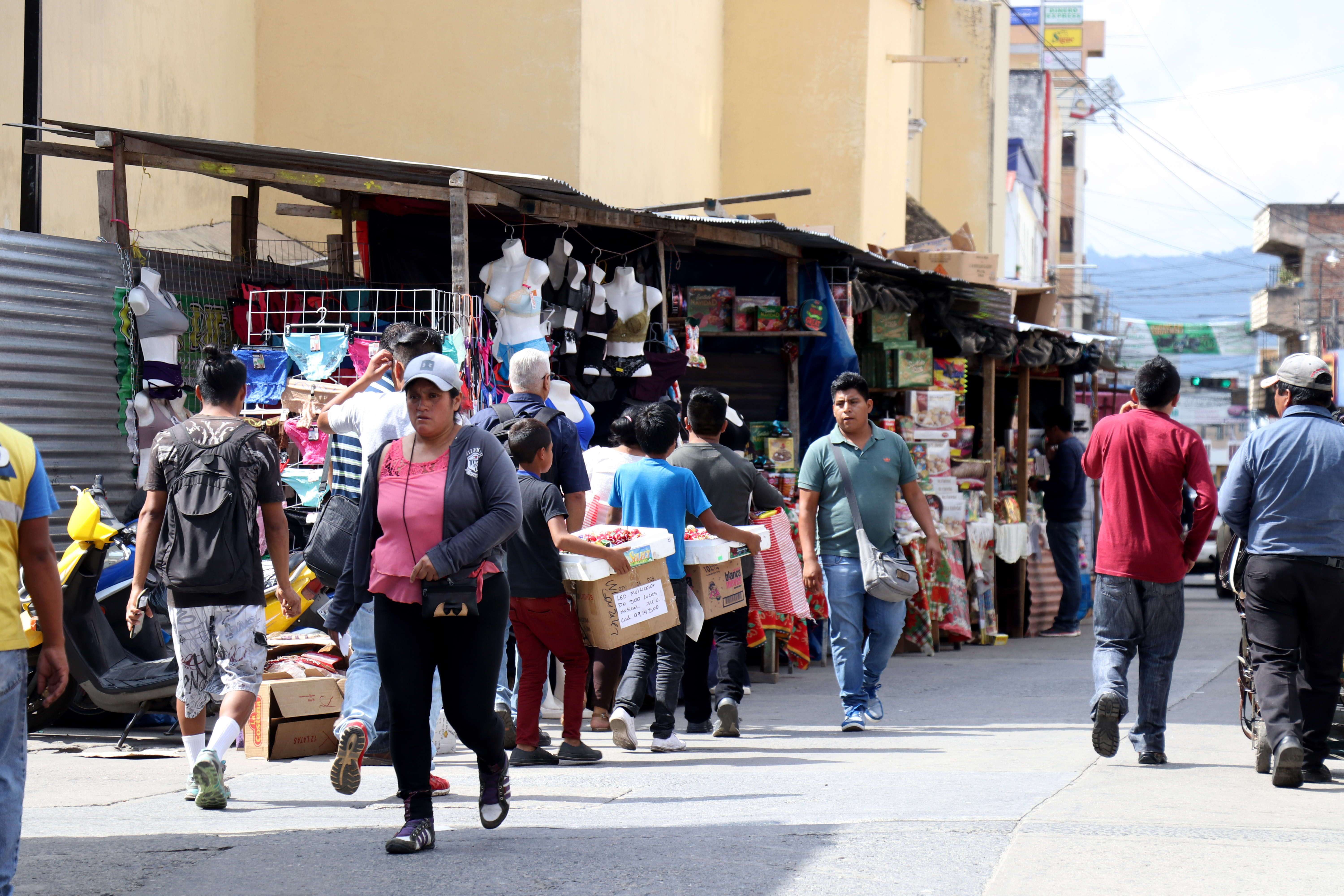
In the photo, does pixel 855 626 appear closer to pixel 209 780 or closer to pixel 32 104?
pixel 209 780

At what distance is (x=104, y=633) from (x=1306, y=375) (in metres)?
6.31

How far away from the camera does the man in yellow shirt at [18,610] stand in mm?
3871

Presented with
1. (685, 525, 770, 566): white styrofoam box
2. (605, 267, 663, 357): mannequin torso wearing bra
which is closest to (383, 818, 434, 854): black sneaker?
(685, 525, 770, 566): white styrofoam box

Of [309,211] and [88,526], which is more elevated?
[309,211]

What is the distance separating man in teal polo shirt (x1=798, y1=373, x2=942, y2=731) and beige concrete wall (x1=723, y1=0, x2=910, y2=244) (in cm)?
1199

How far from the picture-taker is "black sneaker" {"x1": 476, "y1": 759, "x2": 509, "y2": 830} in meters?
5.18

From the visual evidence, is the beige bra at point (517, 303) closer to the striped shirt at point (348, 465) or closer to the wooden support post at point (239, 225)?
the striped shirt at point (348, 465)

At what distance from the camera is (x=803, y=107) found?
20.0 metres

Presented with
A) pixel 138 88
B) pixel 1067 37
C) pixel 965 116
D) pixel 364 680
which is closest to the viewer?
pixel 364 680

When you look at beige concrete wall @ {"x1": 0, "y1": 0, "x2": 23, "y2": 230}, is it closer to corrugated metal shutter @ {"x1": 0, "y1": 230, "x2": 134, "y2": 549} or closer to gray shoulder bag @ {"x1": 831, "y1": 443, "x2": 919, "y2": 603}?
corrugated metal shutter @ {"x1": 0, "y1": 230, "x2": 134, "y2": 549}

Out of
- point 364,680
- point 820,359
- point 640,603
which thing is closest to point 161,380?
point 364,680

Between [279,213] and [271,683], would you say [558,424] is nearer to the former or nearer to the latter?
[271,683]

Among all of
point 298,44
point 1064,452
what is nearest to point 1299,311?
point 1064,452

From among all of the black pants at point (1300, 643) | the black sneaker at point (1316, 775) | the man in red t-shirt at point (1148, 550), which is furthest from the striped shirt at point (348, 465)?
the black sneaker at point (1316, 775)
